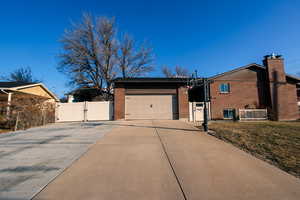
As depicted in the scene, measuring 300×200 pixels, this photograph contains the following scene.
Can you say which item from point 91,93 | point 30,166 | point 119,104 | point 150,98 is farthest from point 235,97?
point 91,93

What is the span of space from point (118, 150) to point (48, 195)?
7.55 ft

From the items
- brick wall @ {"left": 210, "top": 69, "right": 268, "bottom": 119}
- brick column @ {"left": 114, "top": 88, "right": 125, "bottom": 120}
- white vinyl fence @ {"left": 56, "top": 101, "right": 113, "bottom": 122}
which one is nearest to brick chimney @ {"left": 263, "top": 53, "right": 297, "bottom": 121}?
brick wall @ {"left": 210, "top": 69, "right": 268, "bottom": 119}

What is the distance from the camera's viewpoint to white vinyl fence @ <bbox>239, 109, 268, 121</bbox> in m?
13.7

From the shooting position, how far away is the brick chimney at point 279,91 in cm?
1484

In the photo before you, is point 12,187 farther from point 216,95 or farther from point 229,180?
point 216,95

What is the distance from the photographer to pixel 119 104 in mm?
12789

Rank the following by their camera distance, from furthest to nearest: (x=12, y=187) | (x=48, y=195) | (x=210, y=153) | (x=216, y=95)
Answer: (x=216, y=95) → (x=210, y=153) → (x=12, y=187) → (x=48, y=195)

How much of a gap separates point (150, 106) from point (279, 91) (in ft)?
47.2

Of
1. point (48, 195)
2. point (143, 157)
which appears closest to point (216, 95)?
point (143, 157)

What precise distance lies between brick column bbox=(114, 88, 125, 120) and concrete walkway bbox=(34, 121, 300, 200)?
27.4 ft

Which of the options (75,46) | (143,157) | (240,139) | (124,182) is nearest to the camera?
(124,182)

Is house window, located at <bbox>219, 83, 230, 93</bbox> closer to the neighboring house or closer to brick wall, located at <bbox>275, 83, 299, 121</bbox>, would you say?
brick wall, located at <bbox>275, 83, 299, 121</bbox>

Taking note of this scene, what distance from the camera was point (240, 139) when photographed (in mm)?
5598

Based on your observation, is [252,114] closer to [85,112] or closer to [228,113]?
[228,113]
